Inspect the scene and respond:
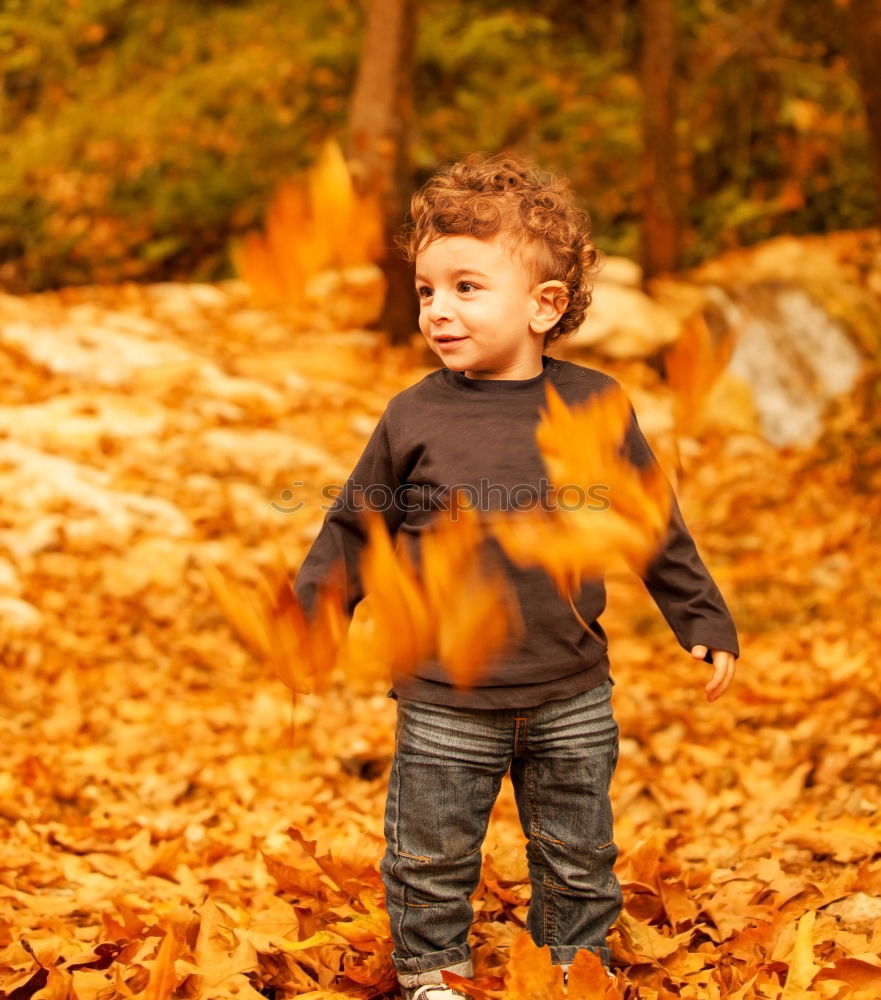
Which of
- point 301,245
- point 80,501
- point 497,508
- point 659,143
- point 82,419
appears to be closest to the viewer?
point 497,508

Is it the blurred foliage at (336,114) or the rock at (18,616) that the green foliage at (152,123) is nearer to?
the blurred foliage at (336,114)

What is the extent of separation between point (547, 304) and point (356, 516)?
57cm

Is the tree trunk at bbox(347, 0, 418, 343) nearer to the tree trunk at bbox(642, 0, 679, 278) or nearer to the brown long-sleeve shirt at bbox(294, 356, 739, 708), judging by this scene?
the tree trunk at bbox(642, 0, 679, 278)

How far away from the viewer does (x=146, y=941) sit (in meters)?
2.44

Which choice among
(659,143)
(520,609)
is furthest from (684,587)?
(659,143)

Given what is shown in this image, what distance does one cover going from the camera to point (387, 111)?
770 centimetres

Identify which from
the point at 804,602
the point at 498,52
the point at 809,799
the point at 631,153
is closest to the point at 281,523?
the point at 804,602

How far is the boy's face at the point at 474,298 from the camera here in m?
2.14

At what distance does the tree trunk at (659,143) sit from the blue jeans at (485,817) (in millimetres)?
6751

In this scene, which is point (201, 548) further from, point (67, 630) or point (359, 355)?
point (359, 355)

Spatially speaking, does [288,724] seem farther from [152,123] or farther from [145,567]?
[152,123]

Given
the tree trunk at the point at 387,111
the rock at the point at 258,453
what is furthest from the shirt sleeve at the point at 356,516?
the tree trunk at the point at 387,111

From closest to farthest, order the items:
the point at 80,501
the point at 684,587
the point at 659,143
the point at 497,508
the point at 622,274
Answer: the point at 497,508, the point at 684,587, the point at 80,501, the point at 659,143, the point at 622,274

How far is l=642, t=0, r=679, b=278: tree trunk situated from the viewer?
812 cm
